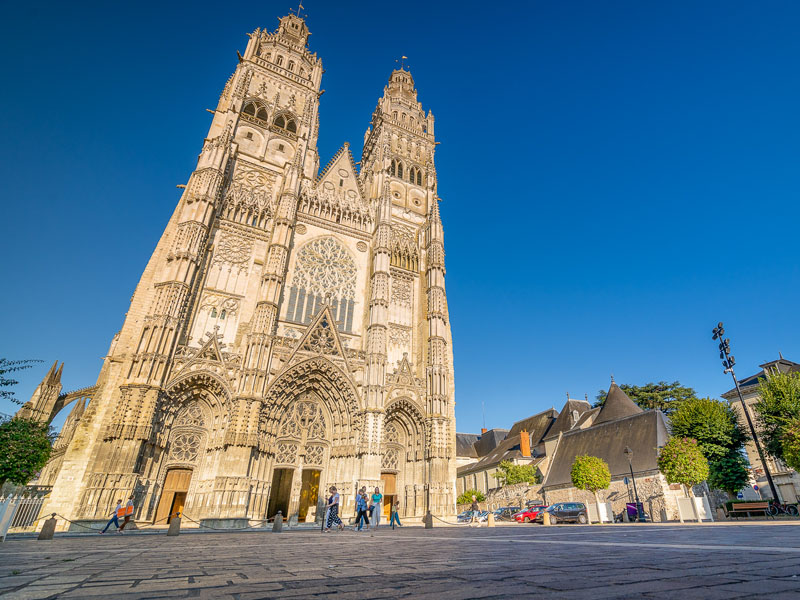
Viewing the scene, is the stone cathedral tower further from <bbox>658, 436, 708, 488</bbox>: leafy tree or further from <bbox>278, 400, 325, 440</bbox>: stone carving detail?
<bbox>658, 436, 708, 488</bbox>: leafy tree

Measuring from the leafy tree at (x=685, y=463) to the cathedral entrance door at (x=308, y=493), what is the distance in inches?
745

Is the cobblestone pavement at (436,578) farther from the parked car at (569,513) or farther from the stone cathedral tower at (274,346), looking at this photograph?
the parked car at (569,513)

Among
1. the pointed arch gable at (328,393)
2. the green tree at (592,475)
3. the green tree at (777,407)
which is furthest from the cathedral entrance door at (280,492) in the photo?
the green tree at (777,407)

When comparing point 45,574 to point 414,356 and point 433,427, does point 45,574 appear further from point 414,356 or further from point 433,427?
point 414,356

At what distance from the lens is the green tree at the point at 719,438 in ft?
77.3

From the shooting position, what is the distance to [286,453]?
70.6 feet

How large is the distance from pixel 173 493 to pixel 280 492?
4854 mm

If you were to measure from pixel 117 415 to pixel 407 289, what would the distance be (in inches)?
700

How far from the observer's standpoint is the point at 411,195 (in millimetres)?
33250

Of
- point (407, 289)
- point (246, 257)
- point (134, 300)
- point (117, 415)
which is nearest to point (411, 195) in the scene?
point (407, 289)

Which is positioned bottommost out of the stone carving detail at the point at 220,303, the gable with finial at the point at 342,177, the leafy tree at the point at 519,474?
the leafy tree at the point at 519,474

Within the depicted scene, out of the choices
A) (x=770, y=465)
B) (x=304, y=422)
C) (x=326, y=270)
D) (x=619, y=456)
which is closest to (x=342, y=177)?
(x=326, y=270)

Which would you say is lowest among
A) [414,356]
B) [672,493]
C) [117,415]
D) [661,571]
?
[661,571]

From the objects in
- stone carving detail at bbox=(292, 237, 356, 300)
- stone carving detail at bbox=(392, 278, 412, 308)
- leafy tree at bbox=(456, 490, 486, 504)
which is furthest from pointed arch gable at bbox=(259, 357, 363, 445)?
leafy tree at bbox=(456, 490, 486, 504)
